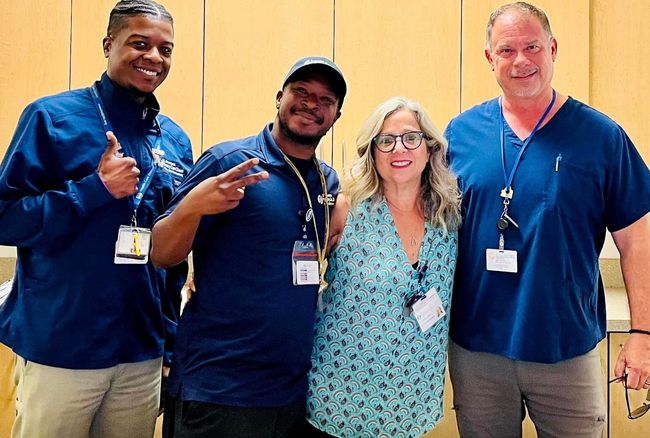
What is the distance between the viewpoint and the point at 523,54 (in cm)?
177

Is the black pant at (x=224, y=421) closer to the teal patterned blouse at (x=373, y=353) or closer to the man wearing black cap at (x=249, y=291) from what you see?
the man wearing black cap at (x=249, y=291)

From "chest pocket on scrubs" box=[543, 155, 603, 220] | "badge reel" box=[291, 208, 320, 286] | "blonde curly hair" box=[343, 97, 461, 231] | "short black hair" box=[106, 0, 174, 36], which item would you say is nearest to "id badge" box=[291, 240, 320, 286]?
"badge reel" box=[291, 208, 320, 286]

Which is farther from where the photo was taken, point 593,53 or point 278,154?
point 593,53

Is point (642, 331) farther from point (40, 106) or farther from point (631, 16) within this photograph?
→ point (631, 16)

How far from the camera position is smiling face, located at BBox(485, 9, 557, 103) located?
1770 mm

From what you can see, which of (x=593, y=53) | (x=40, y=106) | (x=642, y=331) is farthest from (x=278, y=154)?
(x=593, y=53)

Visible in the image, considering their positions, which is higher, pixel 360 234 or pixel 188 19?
pixel 188 19

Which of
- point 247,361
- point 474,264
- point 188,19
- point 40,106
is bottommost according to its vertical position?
point 247,361

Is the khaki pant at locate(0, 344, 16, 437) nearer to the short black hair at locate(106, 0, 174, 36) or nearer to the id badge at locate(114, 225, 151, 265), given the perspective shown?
the id badge at locate(114, 225, 151, 265)

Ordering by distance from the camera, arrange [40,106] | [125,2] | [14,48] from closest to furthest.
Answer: [40,106] → [125,2] → [14,48]

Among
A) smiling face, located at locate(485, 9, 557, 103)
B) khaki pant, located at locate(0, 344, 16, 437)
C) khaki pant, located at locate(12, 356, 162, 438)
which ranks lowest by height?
khaki pant, located at locate(0, 344, 16, 437)

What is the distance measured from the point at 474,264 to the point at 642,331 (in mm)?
541

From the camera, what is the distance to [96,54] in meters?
3.19

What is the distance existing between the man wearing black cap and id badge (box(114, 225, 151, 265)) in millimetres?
130
